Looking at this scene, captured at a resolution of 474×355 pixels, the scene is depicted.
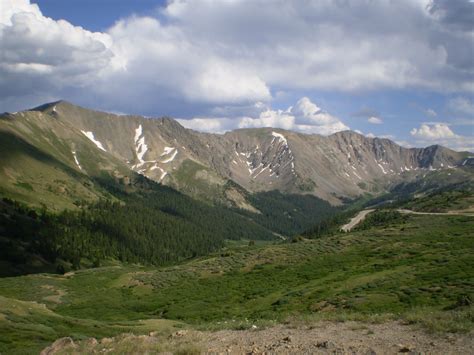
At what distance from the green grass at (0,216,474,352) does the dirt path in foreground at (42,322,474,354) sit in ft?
5.06

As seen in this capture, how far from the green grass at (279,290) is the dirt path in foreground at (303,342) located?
154 cm

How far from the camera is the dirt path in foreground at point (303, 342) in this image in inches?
728

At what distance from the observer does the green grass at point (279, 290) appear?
35875mm

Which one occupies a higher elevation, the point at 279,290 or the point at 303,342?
the point at 303,342

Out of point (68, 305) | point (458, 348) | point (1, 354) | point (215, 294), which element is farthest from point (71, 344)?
point (68, 305)

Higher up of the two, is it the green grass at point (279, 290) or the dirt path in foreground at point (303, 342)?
the dirt path in foreground at point (303, 342)

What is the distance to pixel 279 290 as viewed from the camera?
65.1 metres

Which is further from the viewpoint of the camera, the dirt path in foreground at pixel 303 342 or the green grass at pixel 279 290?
the green grass at pixel 279 290

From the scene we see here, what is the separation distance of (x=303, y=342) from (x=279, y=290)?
149ft

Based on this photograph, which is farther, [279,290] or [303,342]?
[279,290]

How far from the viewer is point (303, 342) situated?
21.0m

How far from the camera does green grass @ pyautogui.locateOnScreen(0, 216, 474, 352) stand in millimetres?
35875

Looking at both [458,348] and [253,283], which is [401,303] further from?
[253,283]

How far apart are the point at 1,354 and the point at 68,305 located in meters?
53.9
